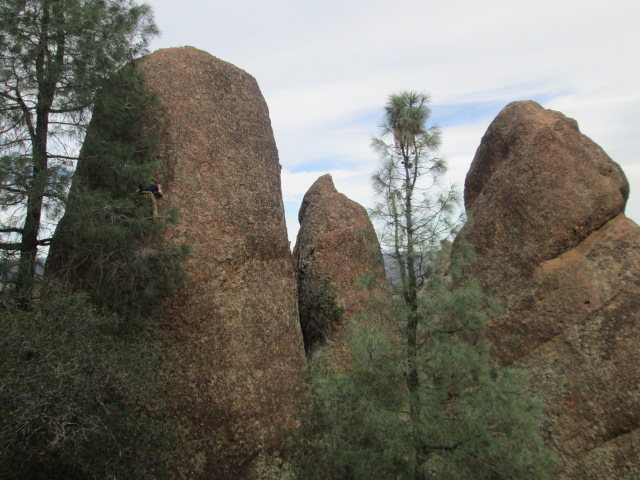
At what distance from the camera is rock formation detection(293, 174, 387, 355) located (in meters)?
16.7

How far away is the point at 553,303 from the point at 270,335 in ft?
22.8

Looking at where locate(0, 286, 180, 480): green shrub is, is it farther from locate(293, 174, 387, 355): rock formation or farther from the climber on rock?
locate(293, 174, 387, 355): rock formation

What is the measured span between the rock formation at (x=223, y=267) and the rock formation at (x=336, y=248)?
2034 millimetres

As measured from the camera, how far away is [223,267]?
1359 cm

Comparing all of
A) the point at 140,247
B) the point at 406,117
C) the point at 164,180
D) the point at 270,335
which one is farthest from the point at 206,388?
the point at 406,117

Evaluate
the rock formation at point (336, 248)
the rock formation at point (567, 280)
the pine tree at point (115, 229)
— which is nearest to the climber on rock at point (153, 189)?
the pine tree at point (115, 229)

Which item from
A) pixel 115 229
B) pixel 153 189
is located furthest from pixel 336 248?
pixel 115 229

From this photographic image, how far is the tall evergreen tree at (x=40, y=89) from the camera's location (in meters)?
11.0

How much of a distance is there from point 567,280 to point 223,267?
829 cm

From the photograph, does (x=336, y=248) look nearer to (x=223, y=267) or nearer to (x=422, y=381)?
(x=223, y=267)

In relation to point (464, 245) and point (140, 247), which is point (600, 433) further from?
point (140, 247)

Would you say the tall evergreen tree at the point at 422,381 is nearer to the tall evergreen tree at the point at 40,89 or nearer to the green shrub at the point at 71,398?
the green shrub at the point at 71,398

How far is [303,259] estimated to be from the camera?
17.6 metres

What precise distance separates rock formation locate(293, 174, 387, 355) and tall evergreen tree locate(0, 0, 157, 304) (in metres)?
8.05
